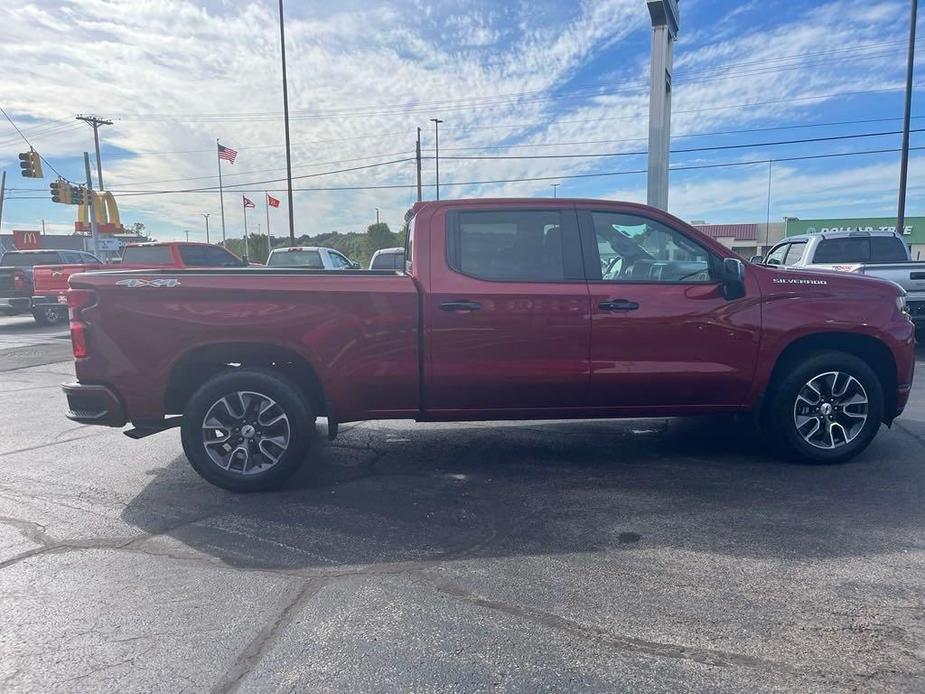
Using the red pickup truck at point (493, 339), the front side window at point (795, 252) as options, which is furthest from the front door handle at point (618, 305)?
the front side window at point (795, 252)

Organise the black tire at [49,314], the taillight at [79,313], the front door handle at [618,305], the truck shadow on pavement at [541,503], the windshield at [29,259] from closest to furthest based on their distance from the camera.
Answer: the truck shadow on pavement at [541,503]
the taillight at [79,313]
the front door handle at [618,305]
the black tire at [49,314]
the windshield at [29,259]

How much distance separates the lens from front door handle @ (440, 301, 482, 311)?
4582mm

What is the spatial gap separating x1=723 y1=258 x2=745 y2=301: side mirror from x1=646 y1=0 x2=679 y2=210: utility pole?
20.0 feet

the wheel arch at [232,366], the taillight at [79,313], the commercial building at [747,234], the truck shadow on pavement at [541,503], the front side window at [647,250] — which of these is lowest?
the truck shadow on pavement at [541,503]

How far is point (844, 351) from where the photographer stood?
5.14m

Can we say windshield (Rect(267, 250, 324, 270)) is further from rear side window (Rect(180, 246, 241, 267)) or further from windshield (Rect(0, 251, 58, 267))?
windshield (Rect(0, 251, 58, 267))

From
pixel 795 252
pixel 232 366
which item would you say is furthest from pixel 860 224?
pixel 232 366

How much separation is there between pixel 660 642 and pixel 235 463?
3099 mm

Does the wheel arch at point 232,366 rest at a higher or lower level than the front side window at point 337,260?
lower

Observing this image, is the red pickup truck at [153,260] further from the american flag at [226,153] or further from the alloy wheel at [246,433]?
the american flag at [226,153]

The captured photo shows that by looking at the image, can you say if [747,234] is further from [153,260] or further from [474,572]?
[474,572]

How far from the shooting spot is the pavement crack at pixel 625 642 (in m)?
2.65

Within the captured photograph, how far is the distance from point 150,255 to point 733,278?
12.9 meters

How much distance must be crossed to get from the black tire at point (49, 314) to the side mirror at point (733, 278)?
17149 mm
